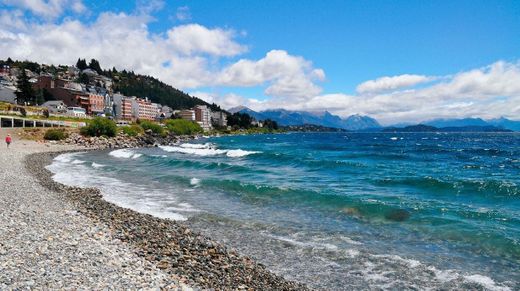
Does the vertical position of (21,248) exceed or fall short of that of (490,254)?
it exceeds it

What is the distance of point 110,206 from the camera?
60.1ft

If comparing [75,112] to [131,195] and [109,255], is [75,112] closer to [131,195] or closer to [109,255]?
[131,195]

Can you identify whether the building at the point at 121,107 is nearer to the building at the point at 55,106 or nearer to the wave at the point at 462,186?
the building at the point at 55,106

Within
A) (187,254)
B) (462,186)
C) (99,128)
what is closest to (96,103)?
(99,128)

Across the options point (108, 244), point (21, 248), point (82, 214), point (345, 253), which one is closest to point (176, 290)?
point (108, 244)

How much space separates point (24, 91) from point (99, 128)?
165 ft

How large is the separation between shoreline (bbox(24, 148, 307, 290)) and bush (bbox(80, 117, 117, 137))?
74.1 metres

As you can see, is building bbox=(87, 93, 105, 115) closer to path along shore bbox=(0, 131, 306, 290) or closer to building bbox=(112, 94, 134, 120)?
building bbox=(112, 94, 134, 120)

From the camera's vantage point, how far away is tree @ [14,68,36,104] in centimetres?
11515

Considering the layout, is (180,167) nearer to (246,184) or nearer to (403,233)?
(246,184)

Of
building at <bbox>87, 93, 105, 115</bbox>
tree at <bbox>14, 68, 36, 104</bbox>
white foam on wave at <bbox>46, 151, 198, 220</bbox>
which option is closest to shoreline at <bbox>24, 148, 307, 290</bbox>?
white foam on wave at <bbox>46, 151, 198, 220</bbox>

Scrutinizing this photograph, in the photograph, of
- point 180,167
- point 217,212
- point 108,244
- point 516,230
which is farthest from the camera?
point 180,167

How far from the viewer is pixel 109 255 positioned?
1038 cm

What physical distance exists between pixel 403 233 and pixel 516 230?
17.1 feet
